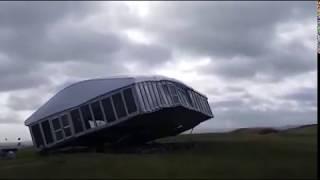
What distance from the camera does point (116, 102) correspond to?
44.2m

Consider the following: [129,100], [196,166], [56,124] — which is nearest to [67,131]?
[56,124]

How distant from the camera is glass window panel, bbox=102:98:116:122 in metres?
44.4

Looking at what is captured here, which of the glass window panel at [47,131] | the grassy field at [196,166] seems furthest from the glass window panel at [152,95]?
the glass window panel at [47,131]

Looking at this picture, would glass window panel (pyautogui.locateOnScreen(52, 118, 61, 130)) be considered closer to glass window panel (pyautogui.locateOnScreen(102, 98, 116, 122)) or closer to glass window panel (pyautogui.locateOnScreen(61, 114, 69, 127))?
glass window panel (pyautogui.locateOnScreen(61, 114, 69, 127))

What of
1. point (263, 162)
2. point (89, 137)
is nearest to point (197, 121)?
point (89, 137)

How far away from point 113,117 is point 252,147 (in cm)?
1065

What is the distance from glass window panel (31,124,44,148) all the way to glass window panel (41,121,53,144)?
22.9 inches

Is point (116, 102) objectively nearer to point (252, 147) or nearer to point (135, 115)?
point (135, 115)

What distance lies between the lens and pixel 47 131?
4750 cm

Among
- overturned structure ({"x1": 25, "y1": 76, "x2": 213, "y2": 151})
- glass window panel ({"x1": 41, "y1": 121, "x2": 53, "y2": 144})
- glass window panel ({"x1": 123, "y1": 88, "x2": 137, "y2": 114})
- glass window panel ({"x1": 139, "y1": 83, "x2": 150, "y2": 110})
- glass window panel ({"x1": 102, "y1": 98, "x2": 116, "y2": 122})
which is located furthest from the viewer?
glass window panel ({"x1": 41, "y1": 121, "x2": 53, "y2": 144})

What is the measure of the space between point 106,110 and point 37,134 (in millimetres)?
7469

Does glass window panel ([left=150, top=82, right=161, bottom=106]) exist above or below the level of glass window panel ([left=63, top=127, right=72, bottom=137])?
above

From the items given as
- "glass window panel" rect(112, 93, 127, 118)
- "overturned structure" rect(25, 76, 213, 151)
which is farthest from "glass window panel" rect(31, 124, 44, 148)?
"glass window panel" rect(112, 93, 127, 118)

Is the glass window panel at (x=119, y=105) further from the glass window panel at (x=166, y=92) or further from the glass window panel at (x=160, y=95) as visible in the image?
the glass window panel at (x=166, y=92)
